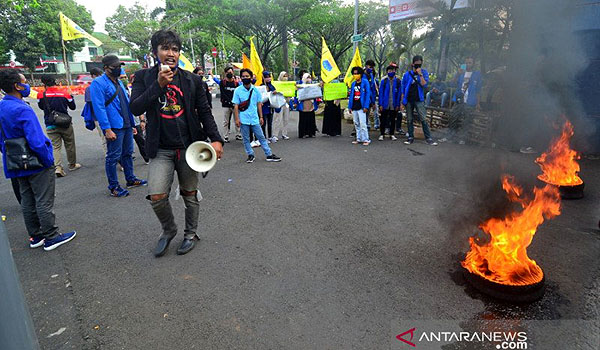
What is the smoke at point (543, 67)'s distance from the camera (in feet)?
14.8

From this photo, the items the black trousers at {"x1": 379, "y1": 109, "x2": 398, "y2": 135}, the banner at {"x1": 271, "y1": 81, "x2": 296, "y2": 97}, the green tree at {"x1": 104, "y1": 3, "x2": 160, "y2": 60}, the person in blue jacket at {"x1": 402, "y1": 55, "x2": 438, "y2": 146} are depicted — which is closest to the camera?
the person in blue jacket at {"x1": 402, "y1": 55, "x2": 438, "y2": 146}

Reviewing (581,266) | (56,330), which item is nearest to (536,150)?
(581,266)

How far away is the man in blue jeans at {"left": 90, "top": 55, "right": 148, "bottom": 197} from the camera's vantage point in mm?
4941

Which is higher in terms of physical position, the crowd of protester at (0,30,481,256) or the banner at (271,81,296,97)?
the banner at (271,81,296,97)

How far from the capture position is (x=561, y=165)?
5023 millimetres

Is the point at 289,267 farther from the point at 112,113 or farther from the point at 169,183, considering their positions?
the point at 112,113

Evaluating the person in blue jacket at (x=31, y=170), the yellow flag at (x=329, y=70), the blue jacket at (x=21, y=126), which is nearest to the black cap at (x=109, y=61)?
the person in blue jacket at (x=31, y=170)

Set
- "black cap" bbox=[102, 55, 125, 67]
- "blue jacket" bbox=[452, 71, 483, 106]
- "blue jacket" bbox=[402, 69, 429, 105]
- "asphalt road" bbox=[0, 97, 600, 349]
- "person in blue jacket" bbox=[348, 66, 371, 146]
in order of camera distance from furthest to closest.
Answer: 1. "person in blue jacket" bbox=[348, 66, 371, 146]
2. "blue jacket" bbox=[402, 69, 429, 105]
3. "blue jacket" bbox=[452, 71, 483, 106]
4. "black cap" bbox=[102, 55, 125, 67]
5. "asphalt road" bbox=[0, 97, 600, 349]

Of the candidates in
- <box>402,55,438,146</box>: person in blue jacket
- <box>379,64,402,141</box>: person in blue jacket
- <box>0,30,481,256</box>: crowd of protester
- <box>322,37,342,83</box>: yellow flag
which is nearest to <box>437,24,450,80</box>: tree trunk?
<box>402,55,438,146</box>: person in blue jacket

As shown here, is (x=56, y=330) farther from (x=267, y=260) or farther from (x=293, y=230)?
(x=293, y=230)

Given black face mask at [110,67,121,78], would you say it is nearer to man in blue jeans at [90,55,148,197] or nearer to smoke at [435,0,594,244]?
man in blue jeans at [90,55,148,197]

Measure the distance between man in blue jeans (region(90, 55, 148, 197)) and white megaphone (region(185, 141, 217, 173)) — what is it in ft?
7.89

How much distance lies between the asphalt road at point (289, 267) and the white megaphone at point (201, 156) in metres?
0.96

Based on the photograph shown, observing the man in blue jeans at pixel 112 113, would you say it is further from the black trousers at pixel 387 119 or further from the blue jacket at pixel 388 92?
the black trousers at pixel 387 119
